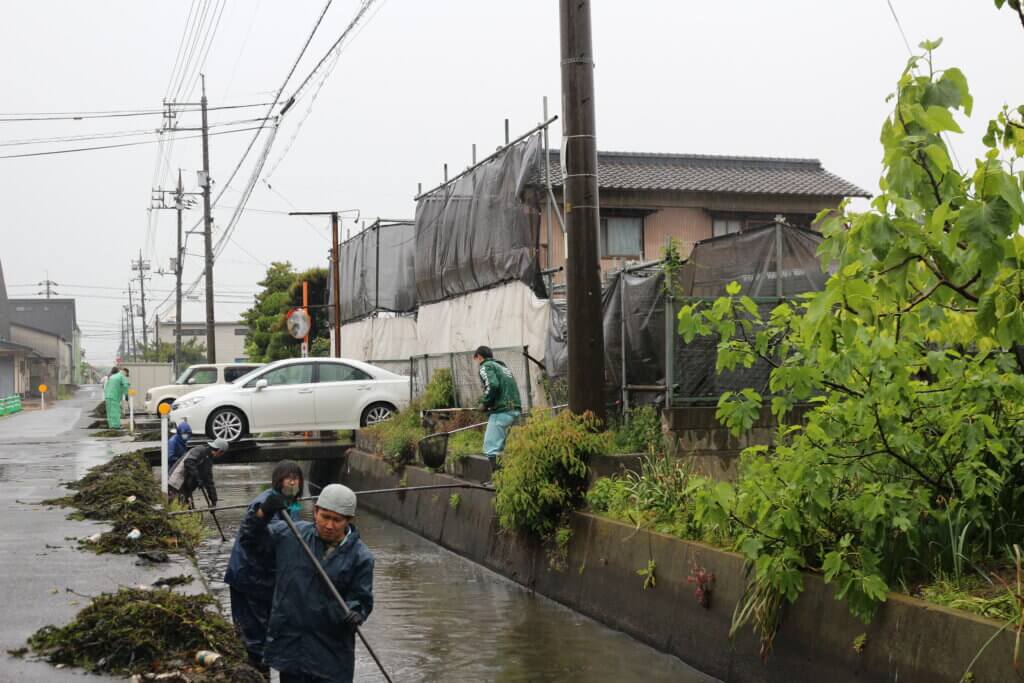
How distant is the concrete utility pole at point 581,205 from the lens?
452 inches

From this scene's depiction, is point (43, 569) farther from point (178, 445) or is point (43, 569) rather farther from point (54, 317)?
point (54, 317)

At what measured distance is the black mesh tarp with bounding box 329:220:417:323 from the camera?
2930 centimetres

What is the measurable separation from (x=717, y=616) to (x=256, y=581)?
3.46m

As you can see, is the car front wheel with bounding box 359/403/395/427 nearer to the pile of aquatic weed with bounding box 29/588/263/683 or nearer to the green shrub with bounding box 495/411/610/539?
the green shrub with bounding box 495/411/610/539

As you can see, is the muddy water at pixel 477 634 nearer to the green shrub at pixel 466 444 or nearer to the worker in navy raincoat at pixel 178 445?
the green shrub at pixel 466 444

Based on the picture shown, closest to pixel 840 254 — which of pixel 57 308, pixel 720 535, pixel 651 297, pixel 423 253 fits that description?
pixel 720 535

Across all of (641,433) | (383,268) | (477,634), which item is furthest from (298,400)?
(477,634)

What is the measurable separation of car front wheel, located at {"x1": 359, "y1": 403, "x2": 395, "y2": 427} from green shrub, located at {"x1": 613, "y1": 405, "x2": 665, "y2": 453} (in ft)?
32.8

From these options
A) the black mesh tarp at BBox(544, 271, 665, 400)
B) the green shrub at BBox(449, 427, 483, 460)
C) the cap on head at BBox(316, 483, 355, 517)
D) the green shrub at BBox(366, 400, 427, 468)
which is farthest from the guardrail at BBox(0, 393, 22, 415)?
the cap on head at BBox(316, 483, 355, 517)

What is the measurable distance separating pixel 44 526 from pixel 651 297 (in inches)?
268

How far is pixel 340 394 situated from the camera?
71.5 feet

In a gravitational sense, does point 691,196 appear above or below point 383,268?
above

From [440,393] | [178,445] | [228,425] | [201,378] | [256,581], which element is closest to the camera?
[256,581]

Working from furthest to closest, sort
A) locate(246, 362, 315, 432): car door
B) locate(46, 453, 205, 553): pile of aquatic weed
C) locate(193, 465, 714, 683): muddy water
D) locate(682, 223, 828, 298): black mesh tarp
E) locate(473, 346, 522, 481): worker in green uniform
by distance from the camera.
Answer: locate(246, 362, 315, 432): car door → locate(473, 346, 522, 481): worker in green uniform → locate(682, 223, 828, 298): black mesh tarp → locate(46, 453, 205, 553): pile of aquatic weed → locate(193, 465, 714, 683): muddy water
